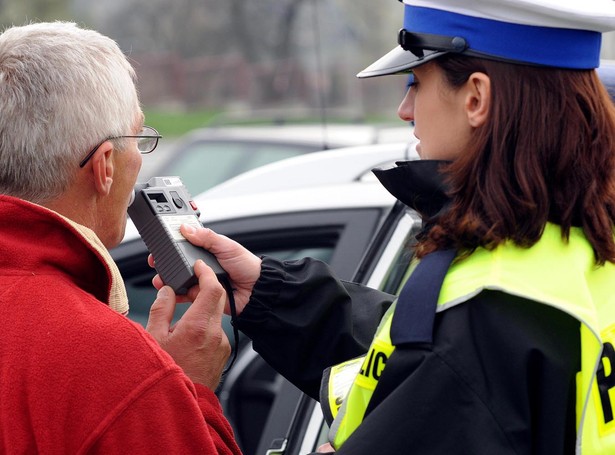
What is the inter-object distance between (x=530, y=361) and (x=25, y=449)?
0.84 m

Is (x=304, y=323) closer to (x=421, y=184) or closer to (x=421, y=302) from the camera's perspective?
(x=421, y=184)

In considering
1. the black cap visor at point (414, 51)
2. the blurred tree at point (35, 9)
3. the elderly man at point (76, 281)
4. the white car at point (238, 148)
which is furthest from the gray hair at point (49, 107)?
the blurred tree at point (35, 9)

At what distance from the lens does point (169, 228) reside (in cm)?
229

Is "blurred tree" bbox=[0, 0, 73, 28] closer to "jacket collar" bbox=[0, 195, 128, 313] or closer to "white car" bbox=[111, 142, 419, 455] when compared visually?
"white car" bbox=[111, 142, 419, 455]

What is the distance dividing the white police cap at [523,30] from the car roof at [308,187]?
1.18 meters

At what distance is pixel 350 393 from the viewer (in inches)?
70.2

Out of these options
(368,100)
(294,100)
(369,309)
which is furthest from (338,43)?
(369,309)

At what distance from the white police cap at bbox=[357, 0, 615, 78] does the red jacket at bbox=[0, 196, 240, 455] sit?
730 mm

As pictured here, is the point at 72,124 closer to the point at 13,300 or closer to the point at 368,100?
the point at 13,300

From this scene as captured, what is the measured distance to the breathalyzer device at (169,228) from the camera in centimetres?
222

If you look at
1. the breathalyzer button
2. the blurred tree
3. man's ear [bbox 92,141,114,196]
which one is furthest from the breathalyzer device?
the blurred tree

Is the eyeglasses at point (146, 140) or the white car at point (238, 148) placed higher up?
the eyeglasses at point (146, 140)

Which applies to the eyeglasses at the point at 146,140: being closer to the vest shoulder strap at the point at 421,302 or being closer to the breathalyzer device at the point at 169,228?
the breathalyzer device at the point at 169,228

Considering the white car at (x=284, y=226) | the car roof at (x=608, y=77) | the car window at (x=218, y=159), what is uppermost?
the car roof at (x=608, y=77)
